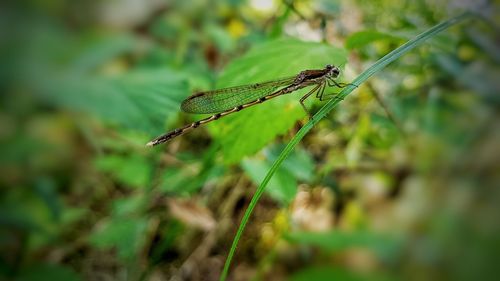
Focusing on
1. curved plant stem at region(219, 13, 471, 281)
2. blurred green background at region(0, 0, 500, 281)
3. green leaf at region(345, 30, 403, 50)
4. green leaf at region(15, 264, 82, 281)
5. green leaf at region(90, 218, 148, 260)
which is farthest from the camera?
green leaf at region(15, 264, 82, 281)

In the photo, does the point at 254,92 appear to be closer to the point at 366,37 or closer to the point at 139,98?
the point at 366,37

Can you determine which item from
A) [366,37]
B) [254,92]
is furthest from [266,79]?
[366,37]

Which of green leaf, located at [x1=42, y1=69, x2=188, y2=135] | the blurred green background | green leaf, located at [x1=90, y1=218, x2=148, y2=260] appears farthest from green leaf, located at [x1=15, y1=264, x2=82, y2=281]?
green leaf, located at [x1=42, y1=69, x2=188, y2=135]

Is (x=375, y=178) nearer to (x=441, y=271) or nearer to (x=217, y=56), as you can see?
(x=441, y=271)

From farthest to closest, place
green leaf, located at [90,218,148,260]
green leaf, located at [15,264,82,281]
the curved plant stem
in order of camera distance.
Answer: green leaf, located at [15,264,82,281] < green leaf, located at [90,218,148,260] < the curved plant stem

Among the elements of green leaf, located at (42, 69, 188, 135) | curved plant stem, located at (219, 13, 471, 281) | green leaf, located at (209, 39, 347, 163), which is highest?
green leaf, located at (42, 69, 188, 135)

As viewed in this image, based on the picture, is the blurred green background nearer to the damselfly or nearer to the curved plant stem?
the damselfly

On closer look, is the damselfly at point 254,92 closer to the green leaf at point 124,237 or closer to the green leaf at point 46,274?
the green leaf at point 124,237
